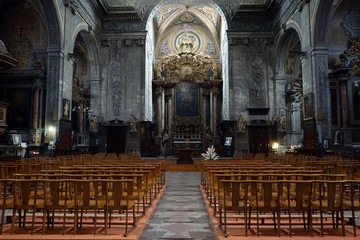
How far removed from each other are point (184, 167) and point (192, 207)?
9608mm

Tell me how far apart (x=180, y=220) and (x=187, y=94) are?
979 inches

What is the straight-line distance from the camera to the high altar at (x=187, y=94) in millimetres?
28359

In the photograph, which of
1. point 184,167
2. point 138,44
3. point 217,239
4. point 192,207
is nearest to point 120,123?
point 138,44

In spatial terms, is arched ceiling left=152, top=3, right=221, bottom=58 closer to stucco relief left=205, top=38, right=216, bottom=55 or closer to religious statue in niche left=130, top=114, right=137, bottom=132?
stucco relief left=205, top=38, right=216, bottom=55

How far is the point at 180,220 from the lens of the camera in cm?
516

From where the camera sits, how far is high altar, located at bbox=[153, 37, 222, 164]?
28359 millimetres

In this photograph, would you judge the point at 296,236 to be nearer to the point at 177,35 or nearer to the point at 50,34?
the point at 50,34

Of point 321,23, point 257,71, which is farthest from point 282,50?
point 321,23

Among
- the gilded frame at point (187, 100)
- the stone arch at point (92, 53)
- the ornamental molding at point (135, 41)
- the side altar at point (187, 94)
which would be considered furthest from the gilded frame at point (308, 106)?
the stone arch at point (92, 53)

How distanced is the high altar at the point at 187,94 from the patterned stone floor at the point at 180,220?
68.2 feet

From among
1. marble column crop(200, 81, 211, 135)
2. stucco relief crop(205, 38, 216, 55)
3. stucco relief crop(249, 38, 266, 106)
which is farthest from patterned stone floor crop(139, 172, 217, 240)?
stucco relief crop(205, 38, 216, 55)

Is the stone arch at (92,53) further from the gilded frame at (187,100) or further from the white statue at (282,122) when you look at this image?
the white statue at (282,122)

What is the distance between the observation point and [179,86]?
29828 millimetres

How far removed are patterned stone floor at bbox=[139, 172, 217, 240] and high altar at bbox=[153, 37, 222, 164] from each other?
20801 millimetres
